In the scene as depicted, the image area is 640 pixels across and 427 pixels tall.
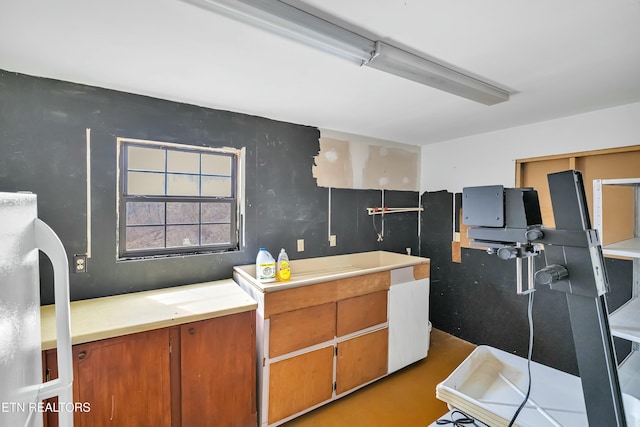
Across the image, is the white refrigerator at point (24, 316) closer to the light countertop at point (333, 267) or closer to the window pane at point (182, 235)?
the light countertop at point (333, 267)

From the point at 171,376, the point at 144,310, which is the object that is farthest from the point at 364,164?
the point at 171,376

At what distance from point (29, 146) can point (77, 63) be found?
0.59 m

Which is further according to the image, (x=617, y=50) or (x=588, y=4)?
(x=617, y=50)

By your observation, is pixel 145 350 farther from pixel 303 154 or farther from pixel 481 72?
pixel 481 72

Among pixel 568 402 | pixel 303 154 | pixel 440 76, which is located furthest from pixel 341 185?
pixel 568 402

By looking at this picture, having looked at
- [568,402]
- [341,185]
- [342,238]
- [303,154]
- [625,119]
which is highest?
[625,119]

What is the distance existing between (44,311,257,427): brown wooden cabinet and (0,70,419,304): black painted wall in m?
0.60

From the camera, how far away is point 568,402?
4.24ft

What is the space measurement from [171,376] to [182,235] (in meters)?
0.99

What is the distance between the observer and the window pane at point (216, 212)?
2320 mm

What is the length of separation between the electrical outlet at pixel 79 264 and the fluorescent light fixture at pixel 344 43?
1672 mm

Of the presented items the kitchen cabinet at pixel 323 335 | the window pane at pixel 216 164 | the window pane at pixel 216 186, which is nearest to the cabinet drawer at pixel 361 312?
the kitchen cabinet at pixel 323 335

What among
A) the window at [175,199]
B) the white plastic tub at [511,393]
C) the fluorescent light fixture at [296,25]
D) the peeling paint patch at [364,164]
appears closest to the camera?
the fluorescent light fixture at [296,25]

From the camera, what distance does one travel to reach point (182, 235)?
2.23 m
